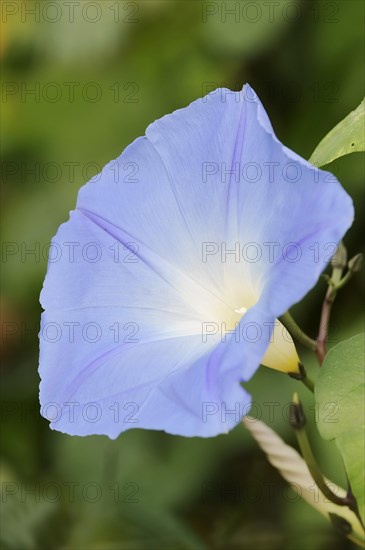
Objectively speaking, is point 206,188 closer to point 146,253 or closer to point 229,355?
point 146,253

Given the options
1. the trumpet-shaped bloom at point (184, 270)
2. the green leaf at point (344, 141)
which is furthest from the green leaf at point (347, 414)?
the green leaf at point (344, 141)

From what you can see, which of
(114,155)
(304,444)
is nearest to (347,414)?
(304,444)

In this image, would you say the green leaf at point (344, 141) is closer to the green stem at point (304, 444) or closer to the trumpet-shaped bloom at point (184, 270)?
the trumpet-shaped bloom at point (184, 270)

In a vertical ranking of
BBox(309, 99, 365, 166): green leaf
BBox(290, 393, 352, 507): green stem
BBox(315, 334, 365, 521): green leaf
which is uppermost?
BBox(309, 99, 365, 166): green leaf

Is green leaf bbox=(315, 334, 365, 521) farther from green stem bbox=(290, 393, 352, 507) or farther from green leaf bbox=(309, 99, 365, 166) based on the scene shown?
green leaf bbox=(309, 99, 365, 166)

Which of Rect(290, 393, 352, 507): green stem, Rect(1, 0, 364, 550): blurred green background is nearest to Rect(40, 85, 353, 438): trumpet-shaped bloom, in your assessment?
Rect(290, 393, 352, 507): green stem

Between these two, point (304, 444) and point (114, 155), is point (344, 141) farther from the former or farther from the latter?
point (114, 155)
